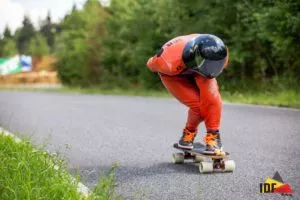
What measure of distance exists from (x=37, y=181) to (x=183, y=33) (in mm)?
17497

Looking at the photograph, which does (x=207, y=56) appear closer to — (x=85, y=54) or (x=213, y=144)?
(x=213, y=144)

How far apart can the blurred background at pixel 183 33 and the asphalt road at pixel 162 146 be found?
3.67 metres

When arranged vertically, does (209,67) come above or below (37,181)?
above

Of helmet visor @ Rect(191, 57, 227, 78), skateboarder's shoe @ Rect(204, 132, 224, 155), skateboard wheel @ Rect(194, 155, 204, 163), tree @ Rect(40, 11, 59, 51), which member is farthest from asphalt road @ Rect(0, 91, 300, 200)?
tree @ Rect(40, 11, 59, 51)

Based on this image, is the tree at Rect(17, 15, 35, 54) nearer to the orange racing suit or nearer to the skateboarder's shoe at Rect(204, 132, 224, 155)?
the orange racing suit

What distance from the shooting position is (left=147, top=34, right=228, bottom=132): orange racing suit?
5.47m

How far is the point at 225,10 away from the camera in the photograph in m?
19.3

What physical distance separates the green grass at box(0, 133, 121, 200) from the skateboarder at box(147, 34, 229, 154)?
1114 mm

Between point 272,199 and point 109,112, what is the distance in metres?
9.00

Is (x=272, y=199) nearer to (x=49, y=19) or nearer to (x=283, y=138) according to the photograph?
(x=283, y=138)

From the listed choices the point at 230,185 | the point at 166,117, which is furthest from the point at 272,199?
the point at 166,117

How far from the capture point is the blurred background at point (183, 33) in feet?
51.1

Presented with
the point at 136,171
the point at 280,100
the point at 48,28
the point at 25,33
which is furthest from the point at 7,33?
the point at 136,171

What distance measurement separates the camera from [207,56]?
5.30m
